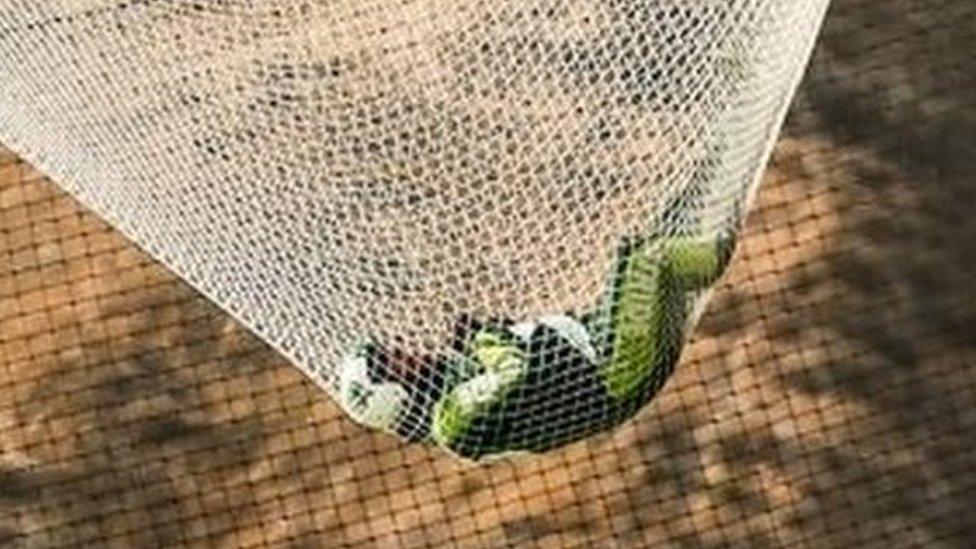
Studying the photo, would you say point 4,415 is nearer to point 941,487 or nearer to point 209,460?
point 209,460

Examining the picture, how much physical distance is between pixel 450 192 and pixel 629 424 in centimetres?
156

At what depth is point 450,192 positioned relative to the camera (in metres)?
3.03

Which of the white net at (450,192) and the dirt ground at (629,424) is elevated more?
the white net at (450,192)

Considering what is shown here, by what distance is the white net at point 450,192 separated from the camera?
2941mm

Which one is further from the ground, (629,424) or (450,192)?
(450,192)

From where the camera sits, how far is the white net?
2.94 m

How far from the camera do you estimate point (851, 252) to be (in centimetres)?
464

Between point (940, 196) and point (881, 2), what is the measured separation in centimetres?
49

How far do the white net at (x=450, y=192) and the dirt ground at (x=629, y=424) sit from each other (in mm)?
1427

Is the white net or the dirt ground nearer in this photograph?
the white net

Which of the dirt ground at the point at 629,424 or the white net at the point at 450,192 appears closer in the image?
the white net at the point at 450,192

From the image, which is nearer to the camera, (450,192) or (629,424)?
(450,192)

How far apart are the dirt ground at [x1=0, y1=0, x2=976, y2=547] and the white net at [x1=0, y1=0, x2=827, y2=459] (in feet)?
4.68

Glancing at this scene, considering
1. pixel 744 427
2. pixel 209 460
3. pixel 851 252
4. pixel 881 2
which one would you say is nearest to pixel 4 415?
pixel 209 460
